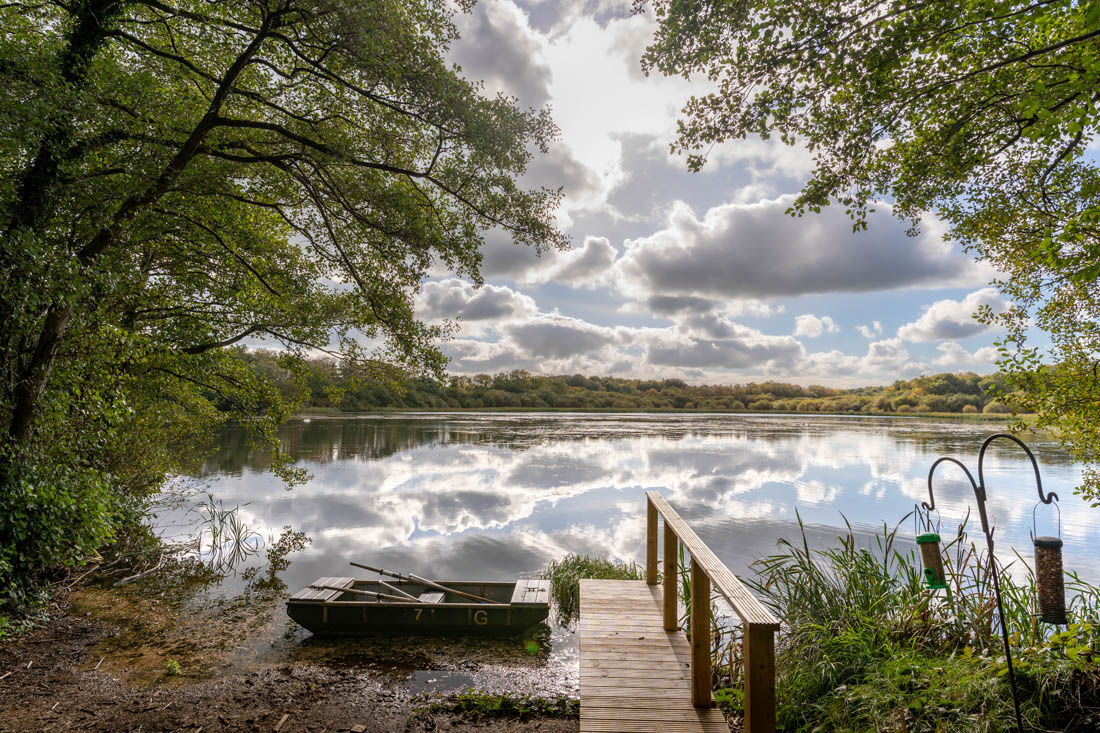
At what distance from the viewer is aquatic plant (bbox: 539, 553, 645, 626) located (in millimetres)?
8711

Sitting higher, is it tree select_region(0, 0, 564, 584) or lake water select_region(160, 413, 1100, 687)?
A: tree select_region(0, 0, 564, 584)

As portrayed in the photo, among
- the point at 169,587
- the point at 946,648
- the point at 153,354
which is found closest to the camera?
the point at 946,648

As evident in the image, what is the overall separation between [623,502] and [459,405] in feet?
175

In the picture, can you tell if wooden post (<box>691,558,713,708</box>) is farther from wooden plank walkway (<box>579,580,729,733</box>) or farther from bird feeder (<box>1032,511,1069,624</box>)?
bird feeder (<box>1032,511,1069,624</box>)

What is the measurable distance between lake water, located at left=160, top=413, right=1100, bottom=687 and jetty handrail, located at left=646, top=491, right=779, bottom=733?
3.21m

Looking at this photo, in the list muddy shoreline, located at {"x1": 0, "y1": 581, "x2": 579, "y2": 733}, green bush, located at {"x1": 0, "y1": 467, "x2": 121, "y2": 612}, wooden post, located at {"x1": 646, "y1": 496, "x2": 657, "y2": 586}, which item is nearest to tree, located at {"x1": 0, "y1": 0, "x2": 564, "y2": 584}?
green bush, located at {"x1": 0, "y1": 467, "x2": 121, "y2": 612}

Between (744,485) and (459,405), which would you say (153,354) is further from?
(459,405)

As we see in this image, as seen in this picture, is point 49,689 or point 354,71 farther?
point 354,71

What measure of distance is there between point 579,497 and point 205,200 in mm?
14573

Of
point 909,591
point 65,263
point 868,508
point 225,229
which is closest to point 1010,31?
point 909,591

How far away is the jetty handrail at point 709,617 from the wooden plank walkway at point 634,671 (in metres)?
0.17

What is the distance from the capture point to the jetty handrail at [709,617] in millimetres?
2350

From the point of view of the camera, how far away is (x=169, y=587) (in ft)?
29.3

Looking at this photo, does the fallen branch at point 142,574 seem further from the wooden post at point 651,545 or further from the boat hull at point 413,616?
the wooden post at point 651,545
